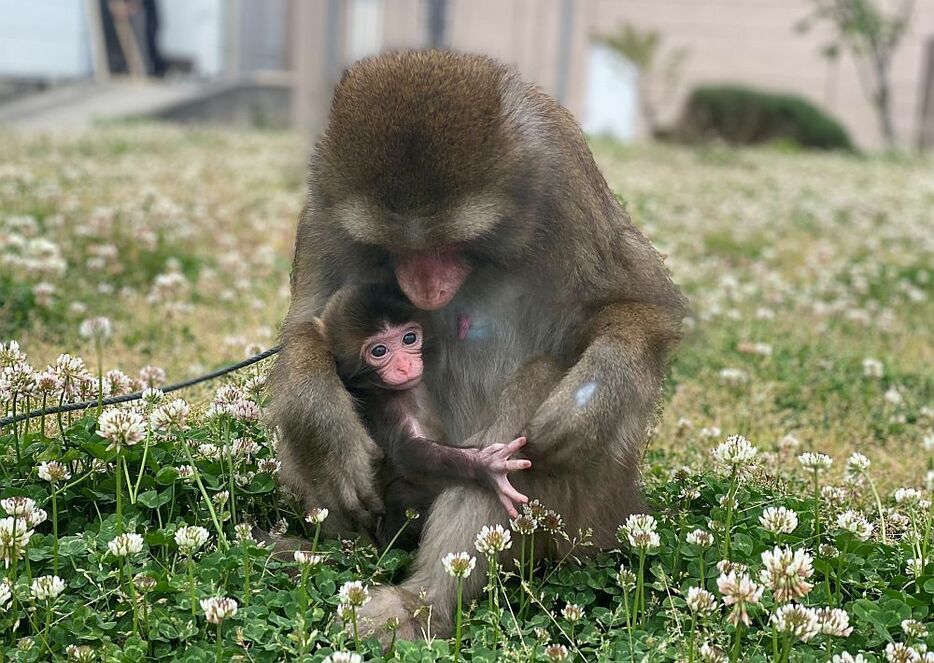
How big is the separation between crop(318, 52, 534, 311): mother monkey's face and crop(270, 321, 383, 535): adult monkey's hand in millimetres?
387

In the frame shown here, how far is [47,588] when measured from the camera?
9.75 ft

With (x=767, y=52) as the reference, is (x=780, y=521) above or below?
above

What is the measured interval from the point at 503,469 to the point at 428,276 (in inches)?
22.5

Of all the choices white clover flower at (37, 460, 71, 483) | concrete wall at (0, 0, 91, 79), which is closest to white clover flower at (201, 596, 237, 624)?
white clover flower at (37, 460, 71, 483)

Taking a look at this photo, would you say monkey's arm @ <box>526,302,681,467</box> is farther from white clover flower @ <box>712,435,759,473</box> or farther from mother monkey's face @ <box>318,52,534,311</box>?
mother monkey's face @ <box>318,52,534,311</box>

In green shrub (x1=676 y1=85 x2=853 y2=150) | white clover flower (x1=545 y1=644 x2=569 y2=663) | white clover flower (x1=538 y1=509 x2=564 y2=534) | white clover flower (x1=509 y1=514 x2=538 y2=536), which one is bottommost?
green shrub (x1=676 y1=85 x2=853 y2=150)

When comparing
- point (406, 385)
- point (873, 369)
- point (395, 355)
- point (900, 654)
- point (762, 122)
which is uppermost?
point (395, 355)

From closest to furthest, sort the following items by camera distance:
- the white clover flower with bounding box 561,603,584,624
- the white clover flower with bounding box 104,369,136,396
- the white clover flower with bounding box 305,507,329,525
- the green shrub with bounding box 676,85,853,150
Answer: the white clover flower with bounding box 561,603,584,624, the white clover flower with bounding box 305,507,329,525, the white clover flower with bounding box 104,369,136,396, the green shrub with bounding box 676,85,853,150

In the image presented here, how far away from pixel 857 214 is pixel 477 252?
9697 mm

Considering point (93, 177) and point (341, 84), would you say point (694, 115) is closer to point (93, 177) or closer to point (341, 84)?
point (93, 177)

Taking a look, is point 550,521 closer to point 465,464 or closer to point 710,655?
point 465,464

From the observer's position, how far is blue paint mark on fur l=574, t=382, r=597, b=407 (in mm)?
3340

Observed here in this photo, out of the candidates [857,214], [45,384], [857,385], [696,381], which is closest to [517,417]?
[45,384]

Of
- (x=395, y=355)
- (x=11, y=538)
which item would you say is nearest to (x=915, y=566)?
(x=395, y=355)
